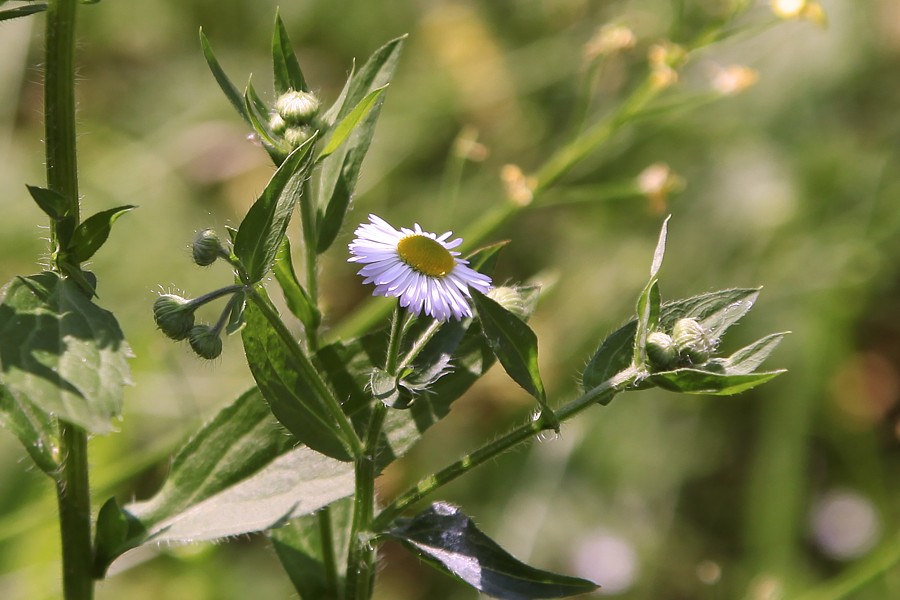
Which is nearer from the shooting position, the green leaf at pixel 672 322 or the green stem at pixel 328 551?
the green leaf at pixel 672 322

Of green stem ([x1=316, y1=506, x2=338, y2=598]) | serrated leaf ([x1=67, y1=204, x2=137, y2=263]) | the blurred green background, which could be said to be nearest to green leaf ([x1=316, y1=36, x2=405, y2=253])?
serrated leaf ([x1=67, y1=204, x2=137, y2=263])

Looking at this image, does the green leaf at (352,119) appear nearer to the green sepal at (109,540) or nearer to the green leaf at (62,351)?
the green leaf at (62,351)

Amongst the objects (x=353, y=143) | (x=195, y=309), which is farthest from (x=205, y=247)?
(x=353, y=143)

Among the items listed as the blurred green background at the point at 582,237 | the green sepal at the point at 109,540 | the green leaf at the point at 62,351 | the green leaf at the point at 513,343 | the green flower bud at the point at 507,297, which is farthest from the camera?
the blurred green background at the point at 582,237

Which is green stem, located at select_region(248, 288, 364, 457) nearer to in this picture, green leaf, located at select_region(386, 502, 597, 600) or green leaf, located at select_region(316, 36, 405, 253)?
green leaf, located at select_region(386, 502, 597, 600)

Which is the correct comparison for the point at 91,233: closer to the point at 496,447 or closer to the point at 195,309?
the point at 195,309

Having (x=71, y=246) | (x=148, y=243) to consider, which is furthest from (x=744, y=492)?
(x=71, y=246)

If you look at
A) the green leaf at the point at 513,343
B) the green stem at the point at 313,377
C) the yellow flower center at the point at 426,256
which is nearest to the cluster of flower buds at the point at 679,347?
the green leaf at the point at 513,343

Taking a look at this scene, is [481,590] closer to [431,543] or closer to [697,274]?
[431,543]
